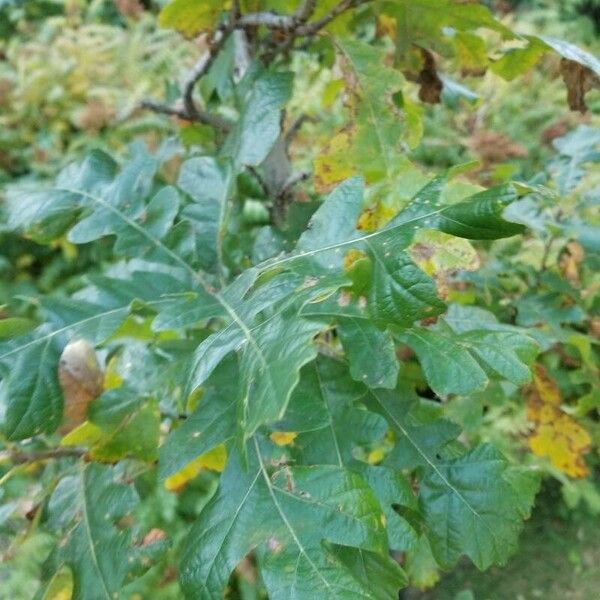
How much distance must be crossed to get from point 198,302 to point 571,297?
646 mm

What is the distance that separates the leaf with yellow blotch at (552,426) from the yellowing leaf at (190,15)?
643mm

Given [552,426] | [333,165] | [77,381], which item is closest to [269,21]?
[333,165]

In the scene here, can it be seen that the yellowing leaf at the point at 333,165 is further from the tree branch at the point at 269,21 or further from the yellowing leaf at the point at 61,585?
the yellowing leaf at the point at 61,585

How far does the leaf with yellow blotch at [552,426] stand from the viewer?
0.96m

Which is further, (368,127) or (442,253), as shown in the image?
(368,127)

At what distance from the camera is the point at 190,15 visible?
29.7 inches

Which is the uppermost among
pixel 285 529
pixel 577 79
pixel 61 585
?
pixel 577 79

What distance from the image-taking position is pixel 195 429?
543 mm

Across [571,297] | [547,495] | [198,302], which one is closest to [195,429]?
[198,302]

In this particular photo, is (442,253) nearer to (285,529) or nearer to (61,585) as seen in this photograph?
(285,529)

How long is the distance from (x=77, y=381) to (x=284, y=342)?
0.32m

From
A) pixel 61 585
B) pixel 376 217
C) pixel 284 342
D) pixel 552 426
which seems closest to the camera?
pixel 284 342

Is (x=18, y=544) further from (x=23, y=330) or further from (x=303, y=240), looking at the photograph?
(x=303, y=240)

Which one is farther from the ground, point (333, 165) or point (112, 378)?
point (333, 165)
